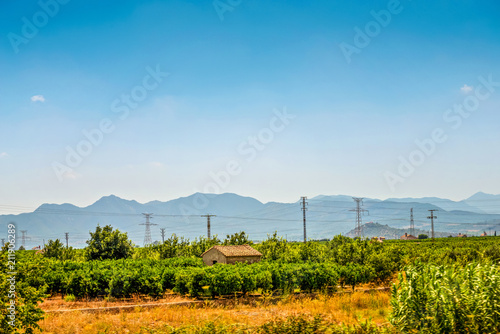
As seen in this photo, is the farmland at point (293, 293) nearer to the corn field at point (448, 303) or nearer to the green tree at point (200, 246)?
the corn field at point (448, 303)

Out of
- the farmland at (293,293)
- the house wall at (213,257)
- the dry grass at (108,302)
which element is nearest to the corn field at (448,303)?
the farmland at (293,293)

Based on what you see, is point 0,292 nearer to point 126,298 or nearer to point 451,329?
point 451,329

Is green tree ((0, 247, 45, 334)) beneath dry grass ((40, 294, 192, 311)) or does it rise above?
above

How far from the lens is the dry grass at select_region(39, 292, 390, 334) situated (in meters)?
14.7

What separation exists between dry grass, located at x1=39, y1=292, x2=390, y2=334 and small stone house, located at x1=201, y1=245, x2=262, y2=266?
13.6 m

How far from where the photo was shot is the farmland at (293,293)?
10.4 meters

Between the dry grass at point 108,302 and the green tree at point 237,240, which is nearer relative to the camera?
the dry grass at point 108,302

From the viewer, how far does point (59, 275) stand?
24.7 metres

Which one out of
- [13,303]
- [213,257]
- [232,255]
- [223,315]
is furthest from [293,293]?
[13,303]

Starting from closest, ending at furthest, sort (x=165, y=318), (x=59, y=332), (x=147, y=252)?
(x=59, y=332)
(x=165, y=318)
(x=147, y=252)

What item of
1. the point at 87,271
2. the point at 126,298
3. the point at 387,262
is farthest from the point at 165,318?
the point at 387,262

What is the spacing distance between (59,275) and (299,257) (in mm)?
18453

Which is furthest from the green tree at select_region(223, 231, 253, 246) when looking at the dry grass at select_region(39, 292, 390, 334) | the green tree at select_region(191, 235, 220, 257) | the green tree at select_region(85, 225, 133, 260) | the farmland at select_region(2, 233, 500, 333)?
the dry grass at select_region(39, 292, 390, 334)

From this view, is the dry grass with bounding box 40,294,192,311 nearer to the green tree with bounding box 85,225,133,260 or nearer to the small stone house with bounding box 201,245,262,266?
the small stone house with bounding box 201,245,262,266
